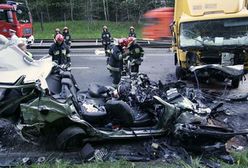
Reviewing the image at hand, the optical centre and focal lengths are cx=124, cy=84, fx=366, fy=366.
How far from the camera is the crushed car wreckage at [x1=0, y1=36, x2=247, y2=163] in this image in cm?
536

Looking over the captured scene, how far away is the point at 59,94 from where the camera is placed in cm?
571

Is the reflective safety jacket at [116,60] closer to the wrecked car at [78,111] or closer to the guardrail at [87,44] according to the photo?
the wrecked car at [78,111]

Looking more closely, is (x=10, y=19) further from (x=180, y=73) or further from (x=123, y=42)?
(x=180, y=73)

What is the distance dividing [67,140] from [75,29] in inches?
837

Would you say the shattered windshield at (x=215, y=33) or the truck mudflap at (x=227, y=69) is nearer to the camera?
the truck mudflap at (x=227, y=69)

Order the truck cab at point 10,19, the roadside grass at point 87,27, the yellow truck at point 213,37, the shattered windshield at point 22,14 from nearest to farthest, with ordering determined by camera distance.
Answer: the yellow truck at point 213,37 → the truck cab at point 10,19 → the shattered windshield at point 22,14 → the roadside grass at point 87,27

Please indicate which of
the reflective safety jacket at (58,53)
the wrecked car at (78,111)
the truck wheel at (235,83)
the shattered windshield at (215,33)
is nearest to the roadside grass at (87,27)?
the reflective safety jacket at (58,53)

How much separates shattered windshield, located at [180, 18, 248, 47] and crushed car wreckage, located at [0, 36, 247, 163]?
3572 mm

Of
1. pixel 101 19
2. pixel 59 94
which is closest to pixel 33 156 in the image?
pixel 59 94

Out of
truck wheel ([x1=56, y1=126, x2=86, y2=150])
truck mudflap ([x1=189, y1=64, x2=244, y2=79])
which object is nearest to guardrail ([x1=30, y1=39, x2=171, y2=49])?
truck mudflap ([x1=189, y1=64, x2=244, y2=79])

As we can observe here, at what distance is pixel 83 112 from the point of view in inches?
226

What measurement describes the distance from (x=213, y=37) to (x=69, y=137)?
5569 mm

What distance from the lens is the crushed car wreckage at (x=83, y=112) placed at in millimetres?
5355

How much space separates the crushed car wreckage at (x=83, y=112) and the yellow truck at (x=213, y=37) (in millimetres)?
3232
